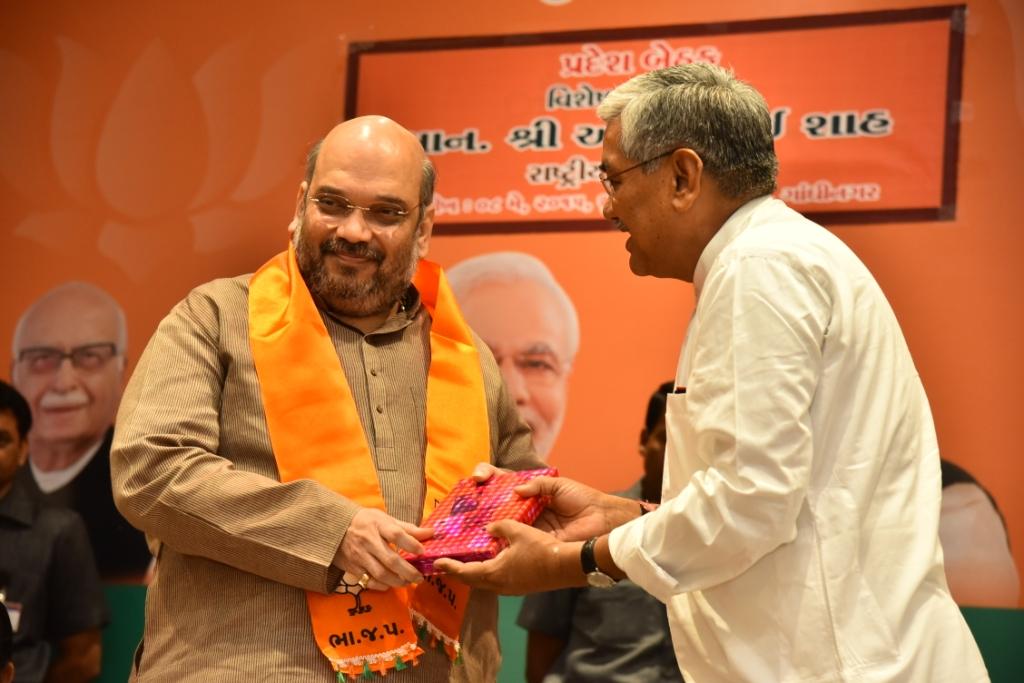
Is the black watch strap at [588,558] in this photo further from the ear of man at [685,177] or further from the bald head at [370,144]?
the bald head at [370,144]

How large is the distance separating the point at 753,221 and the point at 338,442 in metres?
1.04

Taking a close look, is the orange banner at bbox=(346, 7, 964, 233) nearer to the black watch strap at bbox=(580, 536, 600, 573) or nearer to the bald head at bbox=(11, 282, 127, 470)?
the bald head at bbox=(11, 282, 127, 470)

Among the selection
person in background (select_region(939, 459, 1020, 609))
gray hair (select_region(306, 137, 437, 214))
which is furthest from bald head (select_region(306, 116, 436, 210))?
person in background (select_region(939, 459, 1020, 609))

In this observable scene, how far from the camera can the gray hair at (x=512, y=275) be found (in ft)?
15.6

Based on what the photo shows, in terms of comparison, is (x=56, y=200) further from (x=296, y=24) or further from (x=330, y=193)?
(x=330, y=193)

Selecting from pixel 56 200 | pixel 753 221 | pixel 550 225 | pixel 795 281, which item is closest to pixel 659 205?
pixel 753 221

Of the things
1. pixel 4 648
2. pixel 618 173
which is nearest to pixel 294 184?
pixel 4 648

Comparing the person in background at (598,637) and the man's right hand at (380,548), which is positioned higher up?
the man's right hand at (380,548)

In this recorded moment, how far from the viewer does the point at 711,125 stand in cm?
242

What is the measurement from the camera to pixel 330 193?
302 centimetres

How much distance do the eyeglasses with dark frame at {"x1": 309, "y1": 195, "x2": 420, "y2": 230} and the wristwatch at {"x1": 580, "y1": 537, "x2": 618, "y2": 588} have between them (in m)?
1.02

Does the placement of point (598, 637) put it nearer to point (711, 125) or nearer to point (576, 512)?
point (576, 512)

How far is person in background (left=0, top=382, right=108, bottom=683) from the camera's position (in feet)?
15.7

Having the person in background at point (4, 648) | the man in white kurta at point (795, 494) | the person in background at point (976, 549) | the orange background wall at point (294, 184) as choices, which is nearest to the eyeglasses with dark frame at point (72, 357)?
the orange background wall at point (294, 184)
